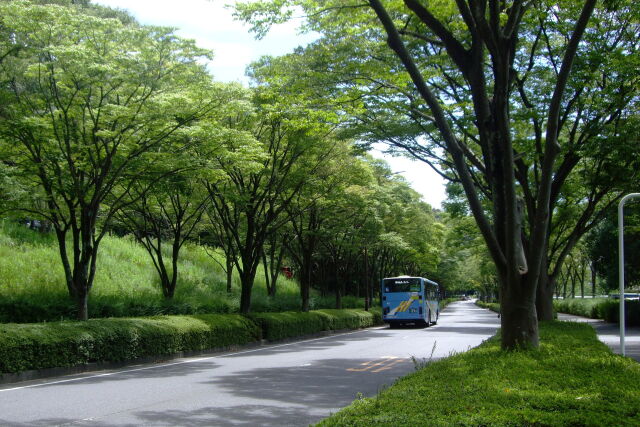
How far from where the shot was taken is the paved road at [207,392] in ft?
25.5

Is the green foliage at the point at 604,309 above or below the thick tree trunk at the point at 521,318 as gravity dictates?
A: below

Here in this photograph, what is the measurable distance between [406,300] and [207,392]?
88.1 feet

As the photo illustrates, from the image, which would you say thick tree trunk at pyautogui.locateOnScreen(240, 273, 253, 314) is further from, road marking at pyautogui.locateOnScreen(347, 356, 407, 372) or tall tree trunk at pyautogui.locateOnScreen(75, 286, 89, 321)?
road marking at pyautogui.locateOnScreen(347, 356, 407, 372)

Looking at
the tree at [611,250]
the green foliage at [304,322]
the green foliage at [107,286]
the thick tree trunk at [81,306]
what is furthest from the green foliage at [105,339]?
the tree at [611,250]

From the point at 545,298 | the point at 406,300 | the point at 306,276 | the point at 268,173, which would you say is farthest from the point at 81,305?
the point at 406,300

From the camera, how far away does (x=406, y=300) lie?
35812 mm

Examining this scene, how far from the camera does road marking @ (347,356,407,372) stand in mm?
13438

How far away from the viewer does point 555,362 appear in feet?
25.1

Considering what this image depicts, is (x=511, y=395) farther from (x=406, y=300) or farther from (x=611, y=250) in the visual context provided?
(x=611, y=250)

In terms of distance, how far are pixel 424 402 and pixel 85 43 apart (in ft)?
40.4

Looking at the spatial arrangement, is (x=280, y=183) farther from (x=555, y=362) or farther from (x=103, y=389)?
(x=555, y=362)

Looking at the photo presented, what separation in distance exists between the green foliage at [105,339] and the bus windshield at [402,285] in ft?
58.5

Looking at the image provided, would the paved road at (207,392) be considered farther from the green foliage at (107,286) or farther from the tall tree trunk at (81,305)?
the green foliage at (107,286)

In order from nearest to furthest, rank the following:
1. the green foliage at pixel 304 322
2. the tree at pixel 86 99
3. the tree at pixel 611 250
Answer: the tree at pixel 86 99
the green foliage at pixel 304 322
the tree at pixel 611 250
